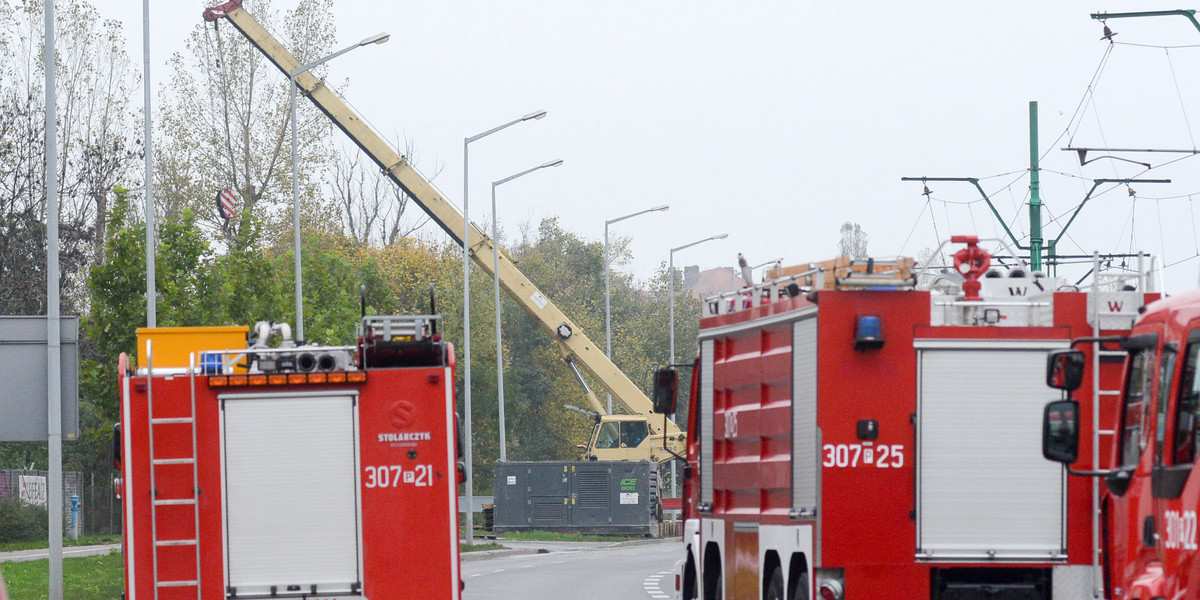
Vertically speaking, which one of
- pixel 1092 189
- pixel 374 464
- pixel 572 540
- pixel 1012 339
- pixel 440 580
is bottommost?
pixel 572 540

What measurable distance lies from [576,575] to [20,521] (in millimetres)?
21325

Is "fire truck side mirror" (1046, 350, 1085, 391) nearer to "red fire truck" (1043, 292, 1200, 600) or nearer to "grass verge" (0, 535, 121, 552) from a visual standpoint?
"red fire truck" (1043, 292, 1200, 600)

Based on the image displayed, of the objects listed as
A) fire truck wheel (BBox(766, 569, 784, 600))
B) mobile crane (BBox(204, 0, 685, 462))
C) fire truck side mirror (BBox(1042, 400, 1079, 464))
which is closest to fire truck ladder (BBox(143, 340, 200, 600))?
fire truck wheel (BBox(766, 569, 784, 600))

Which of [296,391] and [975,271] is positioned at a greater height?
[975,271]

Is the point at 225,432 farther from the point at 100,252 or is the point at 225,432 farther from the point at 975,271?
the point at 100,252

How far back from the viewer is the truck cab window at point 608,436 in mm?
47875

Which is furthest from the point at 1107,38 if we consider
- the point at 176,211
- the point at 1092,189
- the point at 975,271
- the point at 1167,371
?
the point at 176,211

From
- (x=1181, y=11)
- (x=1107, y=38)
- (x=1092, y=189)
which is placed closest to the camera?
(x=1181, y=11)

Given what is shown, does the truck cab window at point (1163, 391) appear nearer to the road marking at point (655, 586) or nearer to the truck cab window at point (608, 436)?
the road marking at point (655, 586)

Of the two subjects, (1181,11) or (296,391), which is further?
(1181,11)

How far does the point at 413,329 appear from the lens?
1273cm

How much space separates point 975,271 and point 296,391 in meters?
4.70

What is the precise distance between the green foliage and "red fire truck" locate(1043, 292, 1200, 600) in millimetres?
39391

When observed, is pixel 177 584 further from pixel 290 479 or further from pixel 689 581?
pixel 689 581
